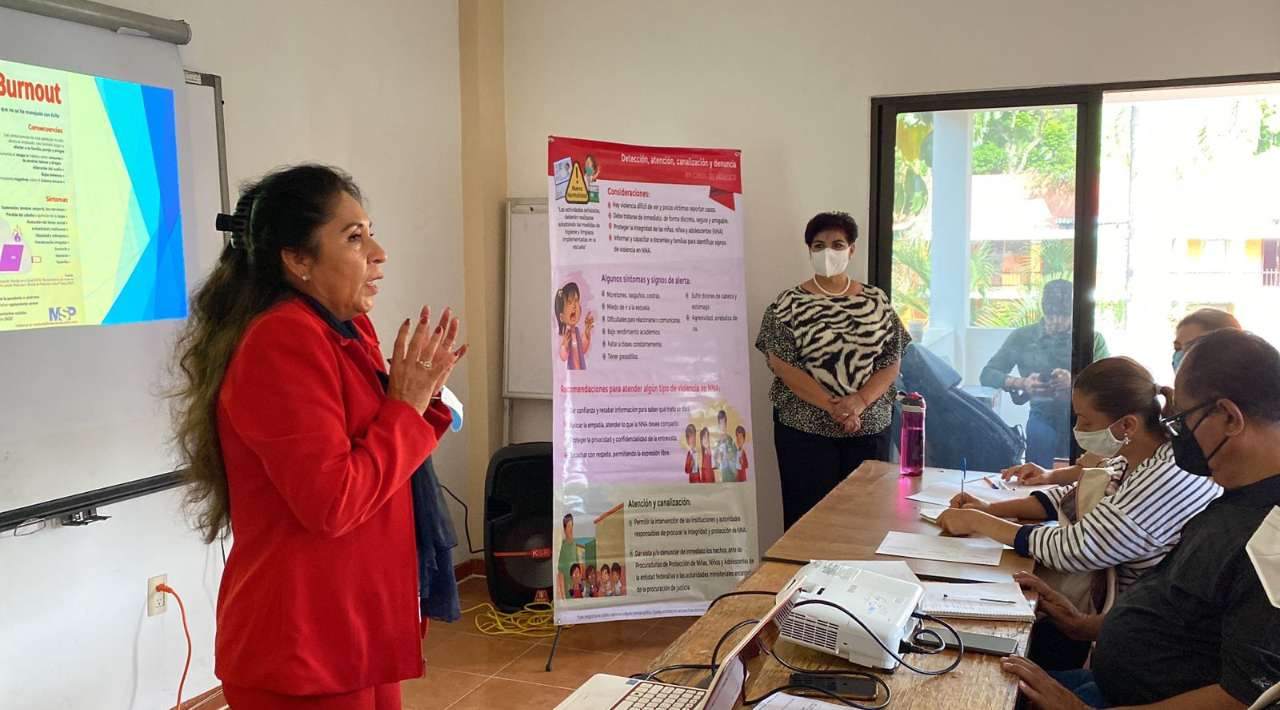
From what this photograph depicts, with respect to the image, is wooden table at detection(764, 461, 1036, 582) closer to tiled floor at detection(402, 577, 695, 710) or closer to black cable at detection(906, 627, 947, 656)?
black cable at detection(906, 627, 947, 656)

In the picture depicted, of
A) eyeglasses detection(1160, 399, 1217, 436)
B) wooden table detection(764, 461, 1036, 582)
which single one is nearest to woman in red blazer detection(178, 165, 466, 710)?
wooden table detection(764, 461, 1036, 582)

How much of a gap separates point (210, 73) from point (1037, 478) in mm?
2798

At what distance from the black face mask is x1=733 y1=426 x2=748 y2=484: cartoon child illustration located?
2086 millimetres

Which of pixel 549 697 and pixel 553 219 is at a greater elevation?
pixel 553 219

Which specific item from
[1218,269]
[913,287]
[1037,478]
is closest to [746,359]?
[913,287]

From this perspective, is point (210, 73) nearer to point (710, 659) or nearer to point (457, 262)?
point (457, 262)

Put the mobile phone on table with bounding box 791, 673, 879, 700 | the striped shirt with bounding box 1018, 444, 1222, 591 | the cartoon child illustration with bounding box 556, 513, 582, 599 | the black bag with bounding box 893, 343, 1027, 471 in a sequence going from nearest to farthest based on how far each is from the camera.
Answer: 1. the mobile phone on table with bounding box 791, 673, 879, 700
2. the striped shirt with bounding box 1018, 444, 1222, 591
3. the cartoon child illustration with bounding box 556, 513, 582, 599
4. the black bag with bounding box 893, 343, 1027, 471

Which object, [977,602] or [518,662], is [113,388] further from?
[977,602]

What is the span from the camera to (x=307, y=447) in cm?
138

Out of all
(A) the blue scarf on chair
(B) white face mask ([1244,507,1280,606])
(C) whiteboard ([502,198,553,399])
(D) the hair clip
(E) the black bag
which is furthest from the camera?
(C) whiteboard ([502,198,553,399])

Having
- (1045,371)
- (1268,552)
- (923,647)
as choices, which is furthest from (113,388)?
(1045,371)

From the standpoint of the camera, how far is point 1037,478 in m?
2.81

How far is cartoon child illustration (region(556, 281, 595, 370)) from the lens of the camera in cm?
354

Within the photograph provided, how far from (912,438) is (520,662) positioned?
5.31ft
